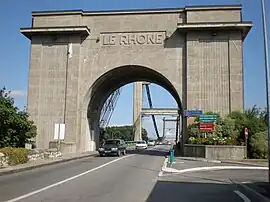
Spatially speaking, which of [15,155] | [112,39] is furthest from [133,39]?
[15,155]

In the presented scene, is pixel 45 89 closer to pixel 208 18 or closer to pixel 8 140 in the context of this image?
pixel 8 140

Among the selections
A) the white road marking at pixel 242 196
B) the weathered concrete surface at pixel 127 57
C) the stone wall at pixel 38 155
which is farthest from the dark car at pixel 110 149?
the white road marking at pixel 242 196

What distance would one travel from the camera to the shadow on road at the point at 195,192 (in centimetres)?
1070

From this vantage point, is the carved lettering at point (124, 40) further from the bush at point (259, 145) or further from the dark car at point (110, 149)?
the bush at point (259, 145)

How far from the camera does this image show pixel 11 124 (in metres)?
28.7

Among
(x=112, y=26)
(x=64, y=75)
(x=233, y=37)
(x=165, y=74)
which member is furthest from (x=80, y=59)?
(x=233, y=37)

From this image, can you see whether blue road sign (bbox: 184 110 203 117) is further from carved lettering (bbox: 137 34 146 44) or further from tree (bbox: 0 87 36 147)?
tree (bbox: 0 87 36 147)

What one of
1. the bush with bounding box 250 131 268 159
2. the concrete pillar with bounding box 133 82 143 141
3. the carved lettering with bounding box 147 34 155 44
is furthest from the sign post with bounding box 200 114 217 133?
the concrete pillar with bounding box 133 82 143 141

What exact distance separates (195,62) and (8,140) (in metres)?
19.7

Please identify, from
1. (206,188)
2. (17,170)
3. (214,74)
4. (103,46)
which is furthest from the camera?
(103,46)

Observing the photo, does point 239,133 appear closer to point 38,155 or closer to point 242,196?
point 38,155

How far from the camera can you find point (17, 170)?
58.2 feet

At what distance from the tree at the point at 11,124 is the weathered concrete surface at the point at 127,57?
27.6 ft

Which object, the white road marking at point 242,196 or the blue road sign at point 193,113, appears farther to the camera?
the blue road sign at point 193,113
